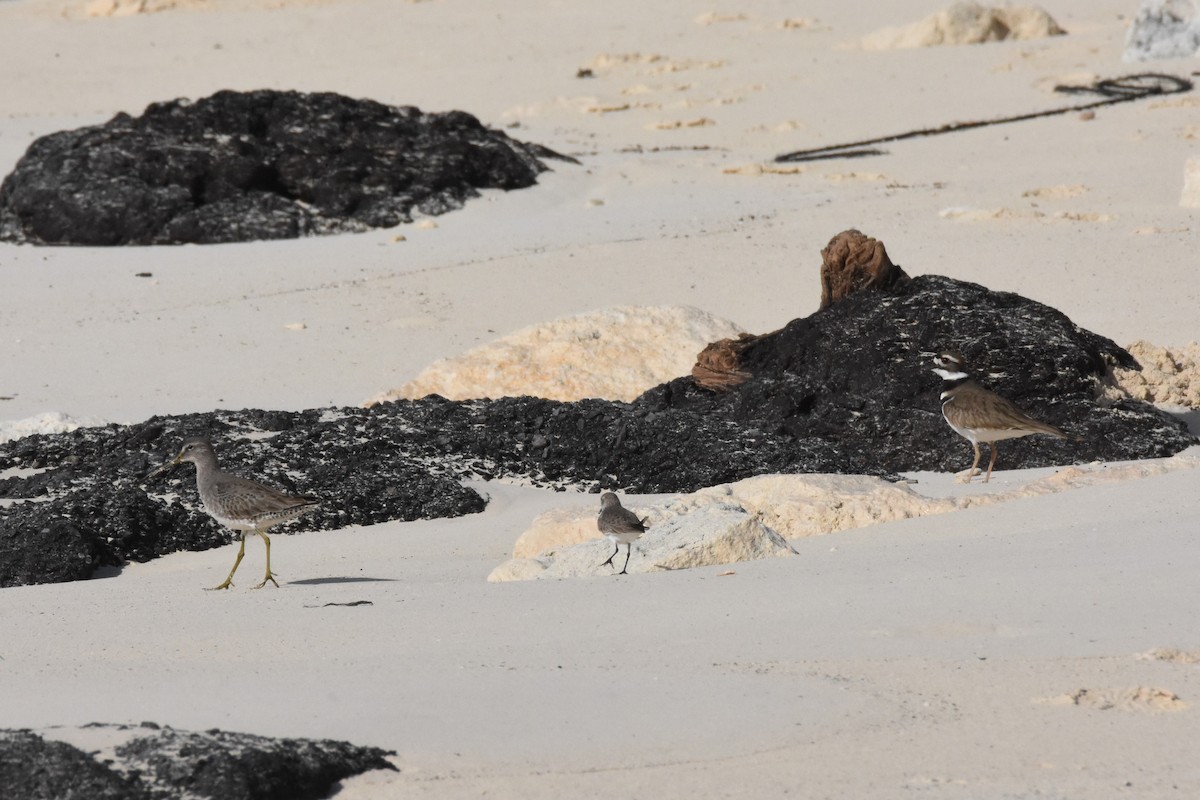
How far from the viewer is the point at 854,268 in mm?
10164

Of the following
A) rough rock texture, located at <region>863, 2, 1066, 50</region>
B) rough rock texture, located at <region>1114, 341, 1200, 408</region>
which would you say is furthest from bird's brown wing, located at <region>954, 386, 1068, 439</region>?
rough rock texture, located at <region>863, 2, 1066, 50</region>

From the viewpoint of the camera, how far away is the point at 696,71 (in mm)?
26281

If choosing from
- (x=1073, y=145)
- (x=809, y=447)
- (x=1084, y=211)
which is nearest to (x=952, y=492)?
(x=809, y=447)

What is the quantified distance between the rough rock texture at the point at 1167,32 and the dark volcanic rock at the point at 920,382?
1445cm

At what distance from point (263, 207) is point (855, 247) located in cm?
838

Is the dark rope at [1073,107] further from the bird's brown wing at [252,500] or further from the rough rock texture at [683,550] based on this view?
the rough rock texture at [683,550]

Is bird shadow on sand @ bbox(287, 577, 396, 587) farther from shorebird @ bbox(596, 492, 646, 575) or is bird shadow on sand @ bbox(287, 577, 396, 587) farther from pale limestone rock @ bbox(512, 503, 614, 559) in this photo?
shorebird @ bbox(596, 492, 646, 575)

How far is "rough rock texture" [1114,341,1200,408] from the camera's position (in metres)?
10.2

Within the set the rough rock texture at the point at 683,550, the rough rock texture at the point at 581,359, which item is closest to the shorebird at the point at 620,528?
the rough rock texture at the point at 683,550

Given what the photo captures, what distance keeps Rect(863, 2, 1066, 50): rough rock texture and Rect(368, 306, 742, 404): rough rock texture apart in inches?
629

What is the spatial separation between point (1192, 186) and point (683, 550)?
10716 mm

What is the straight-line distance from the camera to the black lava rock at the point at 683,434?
8.59 metres

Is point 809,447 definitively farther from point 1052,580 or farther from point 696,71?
point 696,71

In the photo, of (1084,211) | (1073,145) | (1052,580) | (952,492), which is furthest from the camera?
(1073,145)
